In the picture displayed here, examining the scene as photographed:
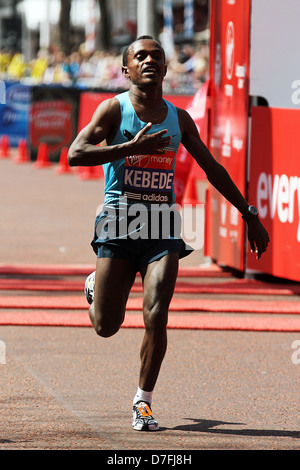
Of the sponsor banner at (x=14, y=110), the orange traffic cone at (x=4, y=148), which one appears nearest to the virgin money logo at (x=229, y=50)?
the sponsor banner at (x=14, y=110)

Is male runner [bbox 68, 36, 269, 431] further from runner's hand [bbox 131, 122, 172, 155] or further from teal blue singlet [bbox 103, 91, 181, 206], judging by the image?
runner's hand [bbox 131, 122, 172, 155]

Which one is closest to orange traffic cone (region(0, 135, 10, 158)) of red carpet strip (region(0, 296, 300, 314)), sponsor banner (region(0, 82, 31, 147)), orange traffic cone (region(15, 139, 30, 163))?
sponsor banner (region(0, 82, 31, 147))

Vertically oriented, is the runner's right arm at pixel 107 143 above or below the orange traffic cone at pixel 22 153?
below

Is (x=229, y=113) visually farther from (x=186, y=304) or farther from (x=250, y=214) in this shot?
(x=250, y=214)

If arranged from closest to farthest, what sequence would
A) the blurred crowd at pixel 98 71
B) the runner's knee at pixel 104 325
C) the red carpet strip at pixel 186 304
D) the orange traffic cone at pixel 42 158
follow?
the runner's knee at pixel 104 325
the red carpet strip at pixel 186 304
the orange traffic cone at pixel 42 158
the blurred crowd at pixel 98 71

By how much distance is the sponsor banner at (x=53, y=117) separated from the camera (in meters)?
22.6

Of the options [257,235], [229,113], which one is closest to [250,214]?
[257,235]

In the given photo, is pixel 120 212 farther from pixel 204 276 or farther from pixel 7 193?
pixel 7 193

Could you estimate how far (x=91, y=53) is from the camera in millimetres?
35594

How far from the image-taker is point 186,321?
8.46 meters

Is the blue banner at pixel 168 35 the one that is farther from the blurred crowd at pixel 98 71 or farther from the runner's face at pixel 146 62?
the runner's face at pixel 146 62

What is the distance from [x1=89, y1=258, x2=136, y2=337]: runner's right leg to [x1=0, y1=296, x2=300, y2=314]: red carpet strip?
3.31 metres

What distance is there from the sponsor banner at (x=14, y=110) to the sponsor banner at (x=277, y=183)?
14.2m

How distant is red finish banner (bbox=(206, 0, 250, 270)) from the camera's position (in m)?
10.4
